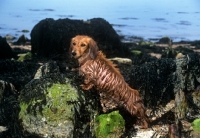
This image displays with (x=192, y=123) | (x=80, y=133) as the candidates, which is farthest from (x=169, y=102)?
(x=80, y=133)

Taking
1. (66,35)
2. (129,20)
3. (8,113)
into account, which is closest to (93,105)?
(8,113)

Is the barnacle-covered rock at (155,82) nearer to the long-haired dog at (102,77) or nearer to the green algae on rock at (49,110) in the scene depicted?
the long-haired dog at (102,77)

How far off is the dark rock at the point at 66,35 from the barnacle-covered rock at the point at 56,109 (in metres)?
12.2

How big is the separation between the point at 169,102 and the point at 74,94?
2596 mm

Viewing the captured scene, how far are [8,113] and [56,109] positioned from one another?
5.28 ft

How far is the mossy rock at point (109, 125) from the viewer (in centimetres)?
464

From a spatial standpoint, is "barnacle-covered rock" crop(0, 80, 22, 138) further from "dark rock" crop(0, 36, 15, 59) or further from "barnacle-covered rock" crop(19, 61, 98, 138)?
"dark rock" crop(0, 36, 15, 59)

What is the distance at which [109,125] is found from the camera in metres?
4.65

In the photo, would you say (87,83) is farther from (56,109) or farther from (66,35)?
(66,35)

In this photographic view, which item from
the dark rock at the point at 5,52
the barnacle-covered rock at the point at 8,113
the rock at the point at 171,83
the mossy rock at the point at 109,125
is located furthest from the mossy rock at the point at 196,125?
the dark rock at the point at 5,52

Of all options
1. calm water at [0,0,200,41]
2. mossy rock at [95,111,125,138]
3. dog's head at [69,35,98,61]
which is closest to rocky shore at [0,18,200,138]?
mossy rock at [95,111,125,138]

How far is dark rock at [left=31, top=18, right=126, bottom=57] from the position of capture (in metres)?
17.2

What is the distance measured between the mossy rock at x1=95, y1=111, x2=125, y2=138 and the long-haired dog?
13.4 inches

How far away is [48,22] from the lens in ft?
61.1
